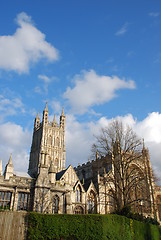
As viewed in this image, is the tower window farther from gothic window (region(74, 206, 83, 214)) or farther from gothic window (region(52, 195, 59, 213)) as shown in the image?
gothic window (region(52, 195, 59, 213))

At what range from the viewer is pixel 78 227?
48.1 feet

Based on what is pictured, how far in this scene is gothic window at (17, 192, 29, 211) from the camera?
23.3 metres

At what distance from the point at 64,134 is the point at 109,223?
205 feet

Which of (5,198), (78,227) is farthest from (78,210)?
(78,227)

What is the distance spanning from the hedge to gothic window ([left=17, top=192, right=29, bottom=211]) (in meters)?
10.3

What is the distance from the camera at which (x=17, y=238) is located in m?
12.6

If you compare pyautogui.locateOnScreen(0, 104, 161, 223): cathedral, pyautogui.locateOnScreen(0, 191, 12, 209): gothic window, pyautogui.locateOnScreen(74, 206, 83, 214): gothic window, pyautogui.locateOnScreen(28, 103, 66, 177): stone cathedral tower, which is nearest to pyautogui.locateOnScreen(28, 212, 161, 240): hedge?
pyautogui.locateOnScreen(0, 104, 161, 223): cathedral

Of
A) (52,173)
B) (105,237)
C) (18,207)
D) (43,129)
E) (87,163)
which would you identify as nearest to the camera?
(105,237)

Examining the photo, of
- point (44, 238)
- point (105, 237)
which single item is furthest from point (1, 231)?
point (105, 237)

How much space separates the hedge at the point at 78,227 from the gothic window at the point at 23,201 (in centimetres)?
1027

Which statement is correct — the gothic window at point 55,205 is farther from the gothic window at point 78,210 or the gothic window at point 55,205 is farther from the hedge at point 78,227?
the gothic window at point 78,210

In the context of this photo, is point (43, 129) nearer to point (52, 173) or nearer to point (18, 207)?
point (52, 173)

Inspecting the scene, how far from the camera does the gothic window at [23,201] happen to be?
23270mm

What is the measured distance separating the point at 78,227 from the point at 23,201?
1067cm
